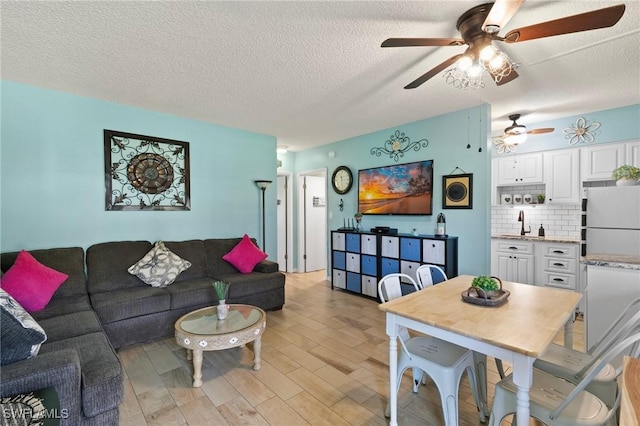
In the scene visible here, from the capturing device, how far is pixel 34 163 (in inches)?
114

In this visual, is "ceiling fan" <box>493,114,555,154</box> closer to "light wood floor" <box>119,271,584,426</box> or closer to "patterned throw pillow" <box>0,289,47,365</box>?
"light wood floor" <box>119,271,584,426</box>

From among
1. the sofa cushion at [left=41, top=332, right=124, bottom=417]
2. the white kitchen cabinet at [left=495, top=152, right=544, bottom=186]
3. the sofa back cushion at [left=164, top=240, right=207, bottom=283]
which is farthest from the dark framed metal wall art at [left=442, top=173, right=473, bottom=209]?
the sofa cushion at [left=41, top=332, right=124, bottom=417]

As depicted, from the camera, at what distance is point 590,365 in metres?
1.51

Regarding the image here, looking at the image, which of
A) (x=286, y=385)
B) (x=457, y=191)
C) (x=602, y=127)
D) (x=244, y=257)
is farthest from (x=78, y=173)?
(x=602, y=127)

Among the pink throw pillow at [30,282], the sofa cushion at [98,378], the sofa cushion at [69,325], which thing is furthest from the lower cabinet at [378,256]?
the pink throw pillow at [30,282]

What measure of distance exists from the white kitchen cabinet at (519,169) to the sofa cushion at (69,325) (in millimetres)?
5337

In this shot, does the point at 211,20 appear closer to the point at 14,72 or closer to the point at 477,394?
the point at 14,72

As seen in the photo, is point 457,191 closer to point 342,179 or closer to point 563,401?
point 342,179

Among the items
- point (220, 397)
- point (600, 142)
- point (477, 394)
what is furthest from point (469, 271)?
point (220, 397)

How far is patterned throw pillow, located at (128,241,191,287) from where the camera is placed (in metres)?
3.13

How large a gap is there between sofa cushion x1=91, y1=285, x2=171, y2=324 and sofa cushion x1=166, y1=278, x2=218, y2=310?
0.07 metres

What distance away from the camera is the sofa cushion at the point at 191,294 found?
2973 mm

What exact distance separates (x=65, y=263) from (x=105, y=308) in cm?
72

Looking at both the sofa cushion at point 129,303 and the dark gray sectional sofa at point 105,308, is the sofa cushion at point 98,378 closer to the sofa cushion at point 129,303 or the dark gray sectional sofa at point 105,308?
the dark gray sectional sofa at point 105,308
